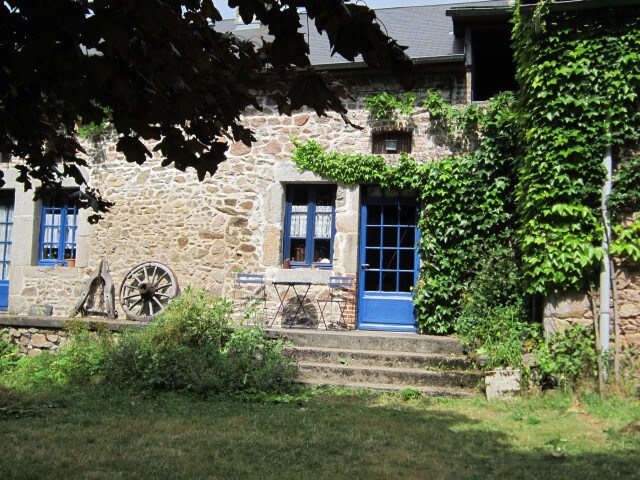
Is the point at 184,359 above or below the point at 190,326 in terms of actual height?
below

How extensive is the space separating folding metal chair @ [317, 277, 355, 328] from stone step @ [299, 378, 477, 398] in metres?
1.81

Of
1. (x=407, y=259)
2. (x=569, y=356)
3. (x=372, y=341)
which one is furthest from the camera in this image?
(x=407, y=259)

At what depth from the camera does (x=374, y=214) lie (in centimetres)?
945

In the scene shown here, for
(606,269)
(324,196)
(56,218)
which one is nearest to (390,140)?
(324,196)

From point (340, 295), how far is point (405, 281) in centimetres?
99

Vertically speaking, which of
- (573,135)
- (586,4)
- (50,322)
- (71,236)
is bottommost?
(50,322)

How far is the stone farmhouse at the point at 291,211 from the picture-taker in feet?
30.1

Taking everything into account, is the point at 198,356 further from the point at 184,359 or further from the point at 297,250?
the point at 297,250

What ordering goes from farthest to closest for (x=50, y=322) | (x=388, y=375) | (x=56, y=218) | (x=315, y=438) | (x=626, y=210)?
(x=56, y=218)
(x=50, y=322)
(x=388, y=375)
(x=626, y=210)
(x=315, y=438)

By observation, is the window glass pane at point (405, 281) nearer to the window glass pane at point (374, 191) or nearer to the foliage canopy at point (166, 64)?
the window glass pane at point (374, 191)

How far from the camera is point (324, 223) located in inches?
376

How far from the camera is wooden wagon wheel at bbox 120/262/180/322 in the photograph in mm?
9820

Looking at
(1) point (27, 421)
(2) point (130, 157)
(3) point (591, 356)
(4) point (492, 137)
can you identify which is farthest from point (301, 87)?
(4) point (492, 137)

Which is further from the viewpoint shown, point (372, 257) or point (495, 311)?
point (372, 257)
